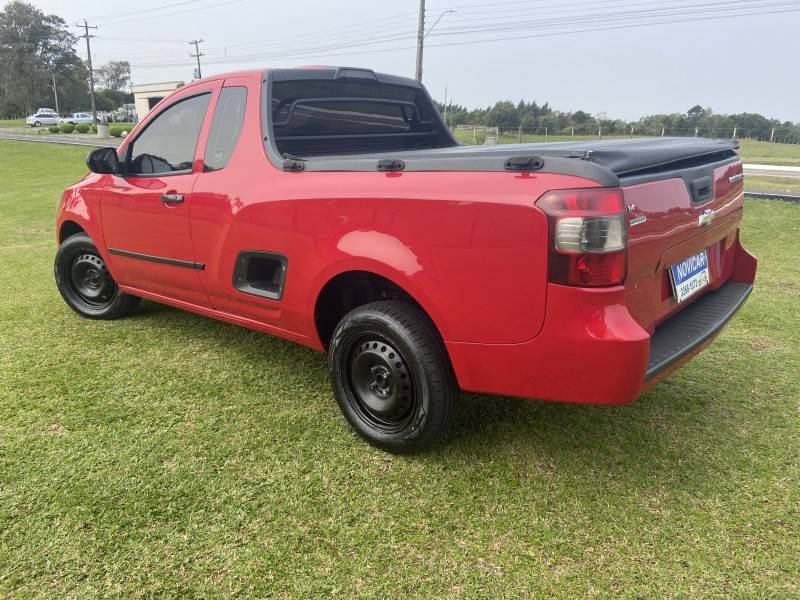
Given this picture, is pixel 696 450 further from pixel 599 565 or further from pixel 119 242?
pixel 119 242

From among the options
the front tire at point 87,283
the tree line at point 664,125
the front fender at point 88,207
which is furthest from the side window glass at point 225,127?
the tree line at point 664,125

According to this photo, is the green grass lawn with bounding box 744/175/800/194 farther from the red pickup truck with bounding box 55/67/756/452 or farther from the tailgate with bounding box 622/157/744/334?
the red pickup truck with bounding box 55/67/756/452

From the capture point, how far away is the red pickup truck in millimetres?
Answer: 2029

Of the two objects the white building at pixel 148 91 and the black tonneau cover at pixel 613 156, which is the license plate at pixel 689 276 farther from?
the white building at pixel 148 91

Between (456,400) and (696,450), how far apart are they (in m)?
1.16

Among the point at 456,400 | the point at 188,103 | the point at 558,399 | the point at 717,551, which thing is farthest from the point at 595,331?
the point at 188,103

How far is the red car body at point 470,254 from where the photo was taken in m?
2.04

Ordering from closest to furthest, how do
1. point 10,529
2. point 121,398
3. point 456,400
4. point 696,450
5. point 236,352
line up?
point 10,529 → point 456,400 → point 696,450 → point 121,398 → point 236,352

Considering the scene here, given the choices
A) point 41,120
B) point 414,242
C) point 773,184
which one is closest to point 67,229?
point 414,242

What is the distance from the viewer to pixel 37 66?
87.3 meters

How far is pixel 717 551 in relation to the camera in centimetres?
208

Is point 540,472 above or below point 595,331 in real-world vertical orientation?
below

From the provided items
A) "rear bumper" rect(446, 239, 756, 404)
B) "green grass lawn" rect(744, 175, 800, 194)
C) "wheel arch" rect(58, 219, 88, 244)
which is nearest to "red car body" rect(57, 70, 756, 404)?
"rear bumper" rect(446, 239, 756, 404)

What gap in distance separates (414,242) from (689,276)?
124 cm
